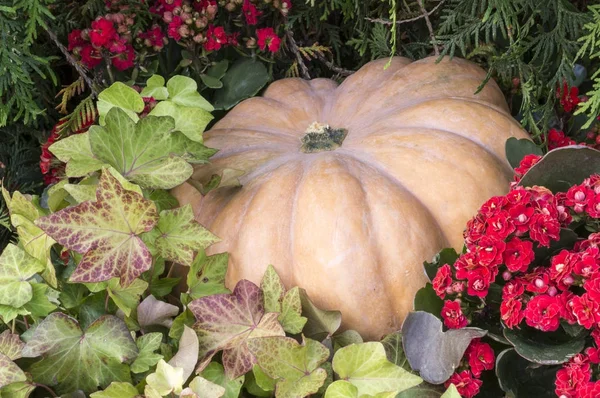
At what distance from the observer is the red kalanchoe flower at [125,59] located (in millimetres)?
1395

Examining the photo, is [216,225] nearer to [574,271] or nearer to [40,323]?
[40,323]

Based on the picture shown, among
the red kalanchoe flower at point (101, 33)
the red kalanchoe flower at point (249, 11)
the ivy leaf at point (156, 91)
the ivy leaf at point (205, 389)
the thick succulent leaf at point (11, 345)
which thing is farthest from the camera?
the red kalanchoe flower at point (249, 11)

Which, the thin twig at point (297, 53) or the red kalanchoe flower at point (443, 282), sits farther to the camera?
the thin twig at point (297, 53)

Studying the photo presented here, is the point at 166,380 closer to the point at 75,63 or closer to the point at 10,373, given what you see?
the point at 10,373

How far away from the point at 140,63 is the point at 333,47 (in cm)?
46

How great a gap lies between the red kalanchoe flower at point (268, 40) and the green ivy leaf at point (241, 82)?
6 centimetres

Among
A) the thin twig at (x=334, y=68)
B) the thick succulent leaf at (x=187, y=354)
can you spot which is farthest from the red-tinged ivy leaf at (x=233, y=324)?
the thin twig at (x=334, y=68)

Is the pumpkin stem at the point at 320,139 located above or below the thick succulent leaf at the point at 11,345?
above

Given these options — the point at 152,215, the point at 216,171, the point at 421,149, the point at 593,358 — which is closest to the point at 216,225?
the point at 216,171

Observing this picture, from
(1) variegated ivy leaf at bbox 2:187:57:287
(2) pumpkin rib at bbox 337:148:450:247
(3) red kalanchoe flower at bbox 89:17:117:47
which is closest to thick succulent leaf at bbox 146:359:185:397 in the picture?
(1) variegated ivy leaf at bbox 2:187:57:287

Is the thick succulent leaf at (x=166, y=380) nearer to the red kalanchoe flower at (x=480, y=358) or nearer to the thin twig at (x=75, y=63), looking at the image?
the red kalanchoe flower at (x=480, y=358)

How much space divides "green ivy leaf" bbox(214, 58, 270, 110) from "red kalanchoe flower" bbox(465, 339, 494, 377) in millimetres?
776

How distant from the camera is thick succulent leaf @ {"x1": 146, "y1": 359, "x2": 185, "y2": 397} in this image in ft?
2.77

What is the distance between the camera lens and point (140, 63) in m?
1.48
